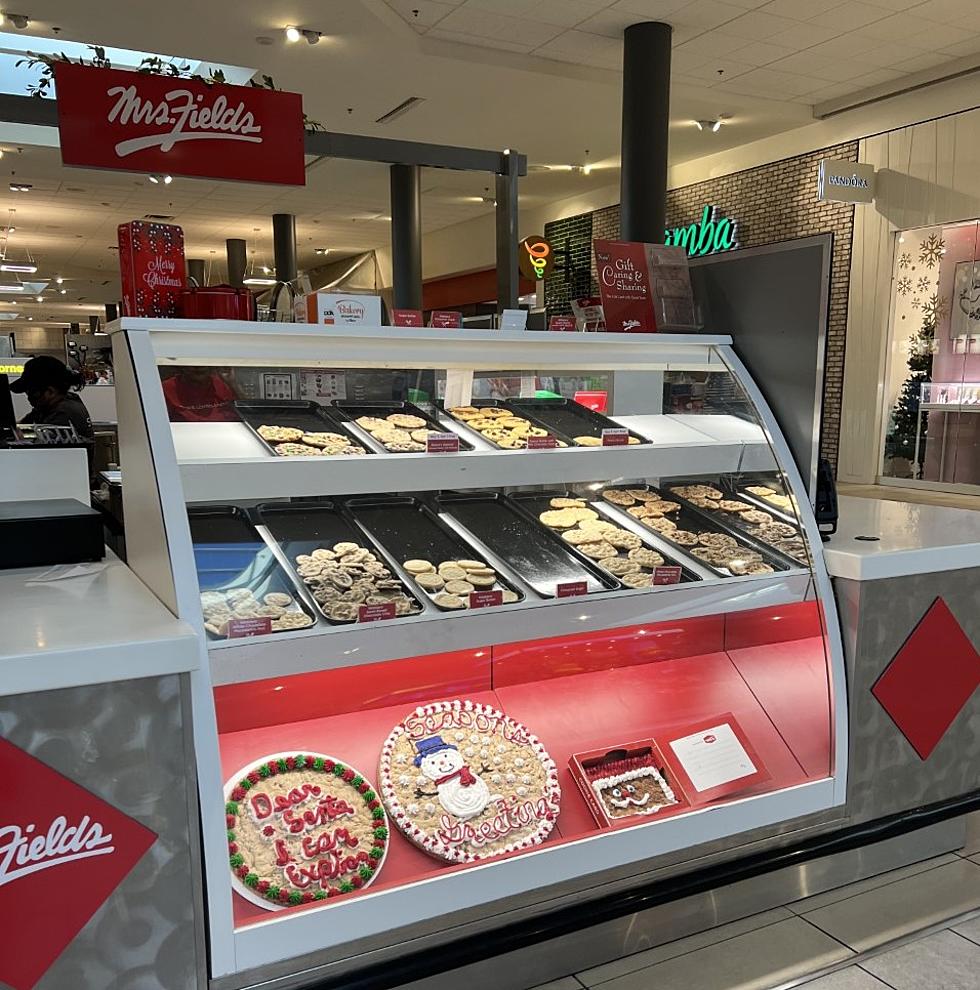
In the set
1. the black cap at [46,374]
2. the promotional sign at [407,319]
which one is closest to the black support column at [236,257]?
the black cap at [46,374]

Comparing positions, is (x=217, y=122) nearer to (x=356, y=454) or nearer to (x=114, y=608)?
(x=356, y=454)

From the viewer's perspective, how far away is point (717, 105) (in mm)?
9836

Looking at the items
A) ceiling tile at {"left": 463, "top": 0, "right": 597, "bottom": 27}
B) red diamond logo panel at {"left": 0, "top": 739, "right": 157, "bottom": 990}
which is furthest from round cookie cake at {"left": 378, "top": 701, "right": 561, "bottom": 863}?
ceiling tile at {"left": 463, "top": 0, "right": 597, "bottom": 27}

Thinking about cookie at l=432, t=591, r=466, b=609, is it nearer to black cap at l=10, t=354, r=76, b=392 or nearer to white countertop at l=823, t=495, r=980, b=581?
white countertop at l=823, t=495, r=980, b=581

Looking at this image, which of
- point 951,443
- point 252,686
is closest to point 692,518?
point 252,686

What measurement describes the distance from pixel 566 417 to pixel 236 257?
1740cm

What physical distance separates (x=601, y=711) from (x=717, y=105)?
361 inches

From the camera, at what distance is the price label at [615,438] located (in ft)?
7.77

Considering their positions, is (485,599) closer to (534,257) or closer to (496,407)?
(496,407)

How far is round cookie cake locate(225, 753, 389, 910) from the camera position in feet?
6.04

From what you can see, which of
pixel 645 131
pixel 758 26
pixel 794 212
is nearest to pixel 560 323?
pixel 645 131

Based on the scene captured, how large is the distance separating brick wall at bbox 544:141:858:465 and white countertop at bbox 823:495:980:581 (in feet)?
23.7

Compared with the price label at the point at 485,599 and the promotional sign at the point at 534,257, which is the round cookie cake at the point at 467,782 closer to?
the price label at the point at 485,599

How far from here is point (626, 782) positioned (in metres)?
2.33
